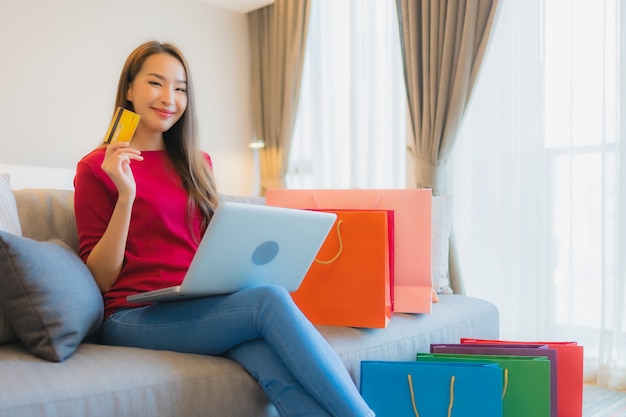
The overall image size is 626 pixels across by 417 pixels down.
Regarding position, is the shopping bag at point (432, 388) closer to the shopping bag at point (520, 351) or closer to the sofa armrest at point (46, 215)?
the shopping bag at point (520, 351)

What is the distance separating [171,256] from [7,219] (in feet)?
1.43

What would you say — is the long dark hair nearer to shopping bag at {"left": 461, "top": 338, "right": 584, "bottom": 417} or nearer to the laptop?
the laptop

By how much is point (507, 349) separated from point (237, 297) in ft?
2.77

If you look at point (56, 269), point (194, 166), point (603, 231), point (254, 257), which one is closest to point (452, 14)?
point (603, 231)

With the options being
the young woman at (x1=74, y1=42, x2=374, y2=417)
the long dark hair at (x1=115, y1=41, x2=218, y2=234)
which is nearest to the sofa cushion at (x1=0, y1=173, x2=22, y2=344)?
the young woman at (x1=74, y1=42, x2=374, y2=417)

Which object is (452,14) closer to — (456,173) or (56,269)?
(456,173)

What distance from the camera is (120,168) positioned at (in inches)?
62.3

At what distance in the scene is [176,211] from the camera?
179cm

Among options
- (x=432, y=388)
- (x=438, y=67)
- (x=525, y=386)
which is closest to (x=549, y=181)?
(x=438, y=67)

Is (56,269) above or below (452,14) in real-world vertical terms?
below

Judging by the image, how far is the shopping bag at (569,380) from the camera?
1.81 meters

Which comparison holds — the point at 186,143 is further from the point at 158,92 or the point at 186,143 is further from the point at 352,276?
the point at 352,276

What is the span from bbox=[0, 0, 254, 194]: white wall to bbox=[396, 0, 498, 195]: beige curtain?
A: 175cm

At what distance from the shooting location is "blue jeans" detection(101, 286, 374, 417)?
1.34 meters
